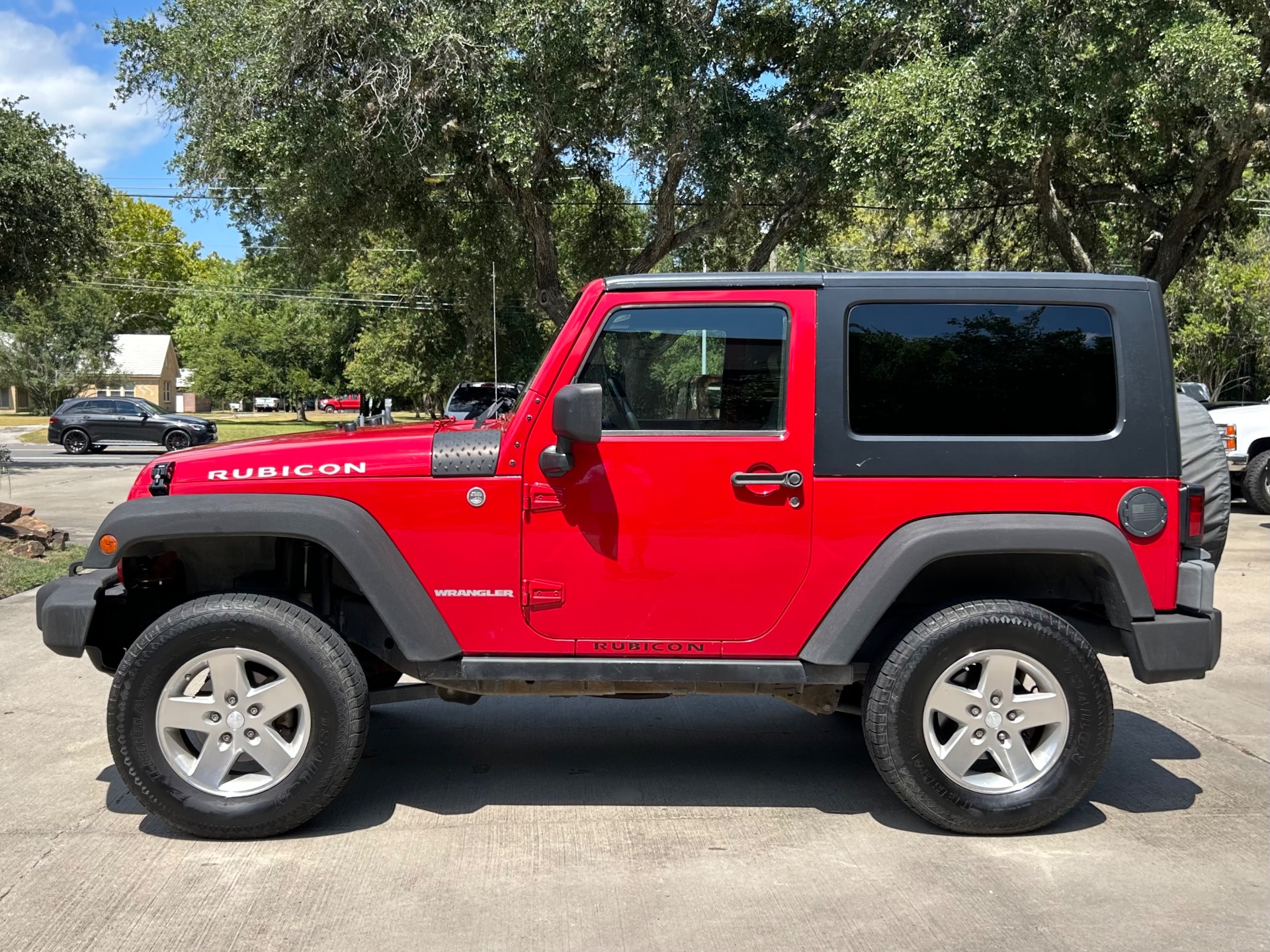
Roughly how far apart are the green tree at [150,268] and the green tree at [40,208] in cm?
5857

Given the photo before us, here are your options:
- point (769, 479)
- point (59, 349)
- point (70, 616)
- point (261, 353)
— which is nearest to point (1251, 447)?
point (769, 479)

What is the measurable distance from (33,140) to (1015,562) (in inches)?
775

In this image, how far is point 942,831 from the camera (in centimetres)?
423

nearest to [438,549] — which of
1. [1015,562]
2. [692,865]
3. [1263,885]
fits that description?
[692,865]

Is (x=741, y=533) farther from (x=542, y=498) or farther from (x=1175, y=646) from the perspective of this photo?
(x=1175, y=646)

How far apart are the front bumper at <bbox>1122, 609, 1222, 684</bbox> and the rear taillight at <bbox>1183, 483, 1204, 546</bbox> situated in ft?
1.10

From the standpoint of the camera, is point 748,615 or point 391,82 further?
point 391,82

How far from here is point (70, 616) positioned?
4.05 m

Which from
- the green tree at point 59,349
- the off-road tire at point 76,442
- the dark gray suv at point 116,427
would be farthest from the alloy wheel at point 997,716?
the green tree at point 59,349

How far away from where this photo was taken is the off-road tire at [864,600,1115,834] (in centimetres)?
405

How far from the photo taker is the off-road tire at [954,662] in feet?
13.3

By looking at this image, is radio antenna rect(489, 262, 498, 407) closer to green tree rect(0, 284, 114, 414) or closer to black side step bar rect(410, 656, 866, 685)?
black side step bar rect(410, 656, 866, 685)

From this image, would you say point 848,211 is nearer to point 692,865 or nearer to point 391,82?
point 391,82

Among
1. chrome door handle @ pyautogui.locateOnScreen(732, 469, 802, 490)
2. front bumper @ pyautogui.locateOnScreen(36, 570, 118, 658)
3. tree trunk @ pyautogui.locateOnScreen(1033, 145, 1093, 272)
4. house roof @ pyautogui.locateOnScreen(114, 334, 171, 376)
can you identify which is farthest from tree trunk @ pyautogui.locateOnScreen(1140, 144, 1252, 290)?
house roof @ pyautogui.locateOnScreen(114, 334, 171, 376)
